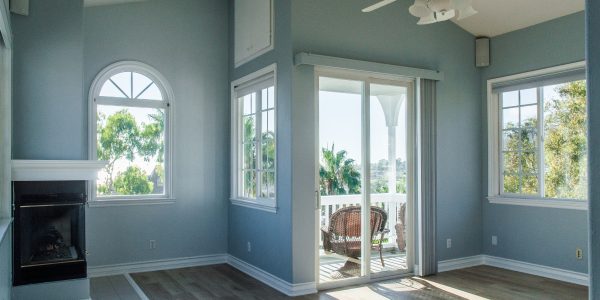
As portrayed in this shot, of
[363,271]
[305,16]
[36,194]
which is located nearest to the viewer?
[36,194]

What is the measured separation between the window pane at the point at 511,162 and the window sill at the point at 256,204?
2.95 metres

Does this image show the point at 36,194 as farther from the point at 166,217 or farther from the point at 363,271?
the point at 363,271

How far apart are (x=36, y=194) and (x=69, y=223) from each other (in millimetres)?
384

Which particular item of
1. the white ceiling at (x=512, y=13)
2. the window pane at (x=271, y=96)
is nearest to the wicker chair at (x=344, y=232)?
the window pane at (x=271, y=96)

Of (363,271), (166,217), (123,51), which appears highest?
(123,51)

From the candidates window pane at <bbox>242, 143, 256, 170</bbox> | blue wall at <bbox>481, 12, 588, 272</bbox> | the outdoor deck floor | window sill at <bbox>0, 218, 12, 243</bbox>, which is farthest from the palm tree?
window sill at <bbox>0, 218, 12, 243</bbox>

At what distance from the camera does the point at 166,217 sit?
215 inches

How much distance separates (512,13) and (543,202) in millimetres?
2143

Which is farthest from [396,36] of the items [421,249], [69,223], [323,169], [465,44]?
[69,223]

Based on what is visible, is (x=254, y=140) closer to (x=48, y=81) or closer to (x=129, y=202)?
(x=129, y=202)

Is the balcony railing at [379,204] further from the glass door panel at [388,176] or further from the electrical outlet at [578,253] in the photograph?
the electrical outlet at [578,253]

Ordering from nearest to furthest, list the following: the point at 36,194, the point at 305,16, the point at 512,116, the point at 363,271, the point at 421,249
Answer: the point at 36,194 → the point at 305,16 → the point at 363,271 → the point at 421,249 → the point at 512,116

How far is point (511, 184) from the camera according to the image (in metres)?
5.54

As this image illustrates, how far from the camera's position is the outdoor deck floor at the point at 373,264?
4.75 m
